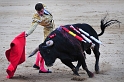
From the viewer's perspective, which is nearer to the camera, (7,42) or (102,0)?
(7,42)

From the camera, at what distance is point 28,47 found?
12.2m

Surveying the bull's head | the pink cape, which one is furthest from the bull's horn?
the pink cape

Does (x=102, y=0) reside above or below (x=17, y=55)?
below

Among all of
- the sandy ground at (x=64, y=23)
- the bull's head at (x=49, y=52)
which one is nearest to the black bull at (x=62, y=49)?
the bull's head at (x=49, y=52)

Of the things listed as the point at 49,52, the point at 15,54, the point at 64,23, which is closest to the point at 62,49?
the point at 49,52

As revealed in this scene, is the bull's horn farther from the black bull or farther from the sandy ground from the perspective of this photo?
the sandy ground

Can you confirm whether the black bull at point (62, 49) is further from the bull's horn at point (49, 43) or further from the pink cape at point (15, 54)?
the pink cape at point (15, 54)

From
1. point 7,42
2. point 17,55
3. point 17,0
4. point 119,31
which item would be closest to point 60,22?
point 119,31

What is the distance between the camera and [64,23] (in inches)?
671

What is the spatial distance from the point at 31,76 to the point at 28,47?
365cm

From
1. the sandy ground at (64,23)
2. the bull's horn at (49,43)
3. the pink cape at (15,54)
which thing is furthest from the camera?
the sandy ground at (64,23)

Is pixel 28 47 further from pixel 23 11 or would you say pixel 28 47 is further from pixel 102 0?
pixel 102 0

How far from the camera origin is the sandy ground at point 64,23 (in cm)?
860

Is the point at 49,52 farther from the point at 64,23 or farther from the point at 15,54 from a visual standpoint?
the point at 64,23
